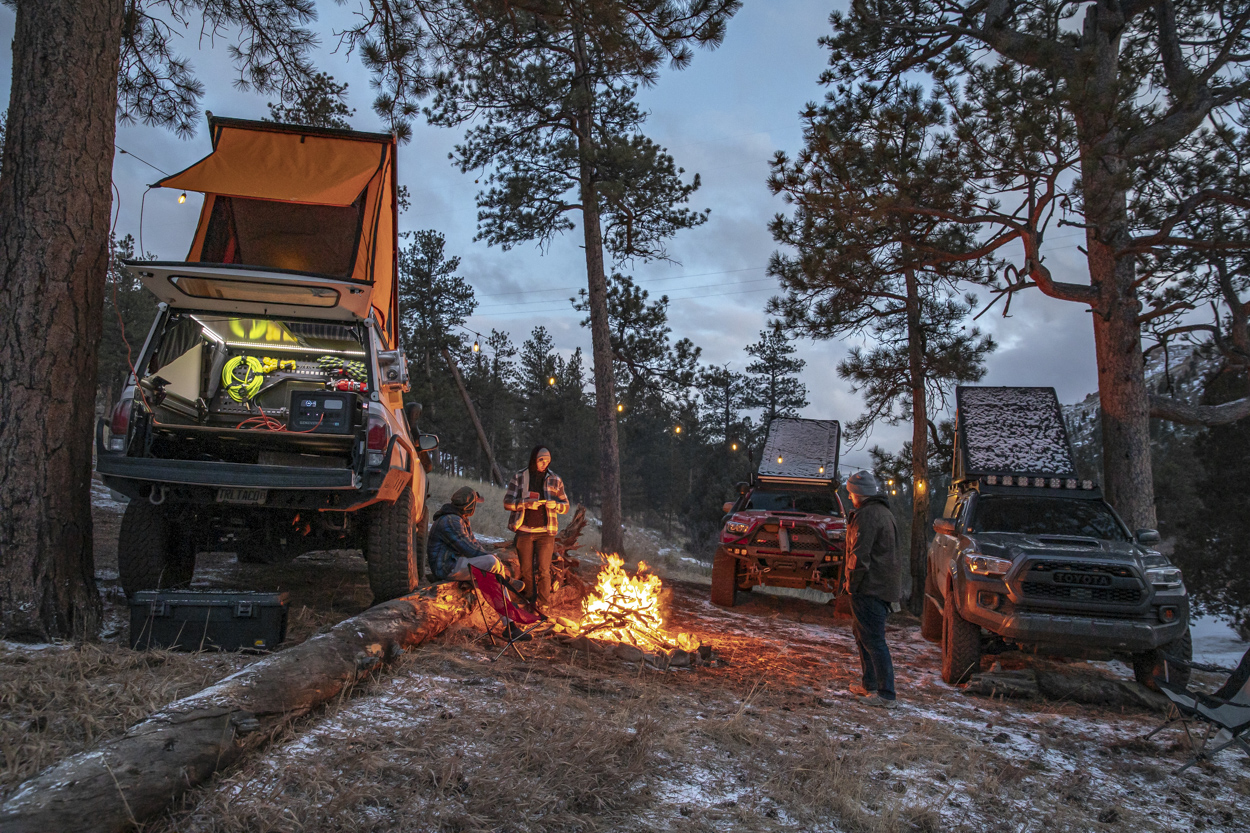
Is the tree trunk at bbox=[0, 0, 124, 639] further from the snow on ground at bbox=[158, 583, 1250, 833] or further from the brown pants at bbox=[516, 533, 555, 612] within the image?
the brown pants at bbox=[516, 533, 555, 612]

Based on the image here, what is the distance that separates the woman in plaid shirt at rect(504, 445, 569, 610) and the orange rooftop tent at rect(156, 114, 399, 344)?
1.99 m

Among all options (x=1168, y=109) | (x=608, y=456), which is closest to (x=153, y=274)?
(x=608, y=456)

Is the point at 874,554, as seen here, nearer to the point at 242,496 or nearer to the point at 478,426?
the point at 242,496

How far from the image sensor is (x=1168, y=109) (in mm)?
8812

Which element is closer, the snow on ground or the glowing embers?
the snow on ground

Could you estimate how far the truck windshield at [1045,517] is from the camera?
23.9 ft

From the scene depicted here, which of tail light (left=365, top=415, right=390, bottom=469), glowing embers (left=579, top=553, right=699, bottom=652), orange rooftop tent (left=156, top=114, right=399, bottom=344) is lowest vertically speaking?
glowing embers (left=579, top=553, right=699, bottom=652)

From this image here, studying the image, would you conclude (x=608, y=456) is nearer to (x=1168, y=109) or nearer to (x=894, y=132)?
(x=894, y=132)

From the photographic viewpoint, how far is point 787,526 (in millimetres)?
10320

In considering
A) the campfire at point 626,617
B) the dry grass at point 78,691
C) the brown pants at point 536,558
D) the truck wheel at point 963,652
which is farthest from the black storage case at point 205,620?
the truck wheel at point 963,652

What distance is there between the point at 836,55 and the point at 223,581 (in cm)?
990

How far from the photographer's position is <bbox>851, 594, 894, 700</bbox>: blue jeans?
230 inches

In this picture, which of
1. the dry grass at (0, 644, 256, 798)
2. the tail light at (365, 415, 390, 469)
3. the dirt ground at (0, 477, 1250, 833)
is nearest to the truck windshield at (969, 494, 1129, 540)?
the dirt ground at (0, 477, 1250, 833)

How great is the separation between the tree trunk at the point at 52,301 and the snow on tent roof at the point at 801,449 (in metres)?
9.52
